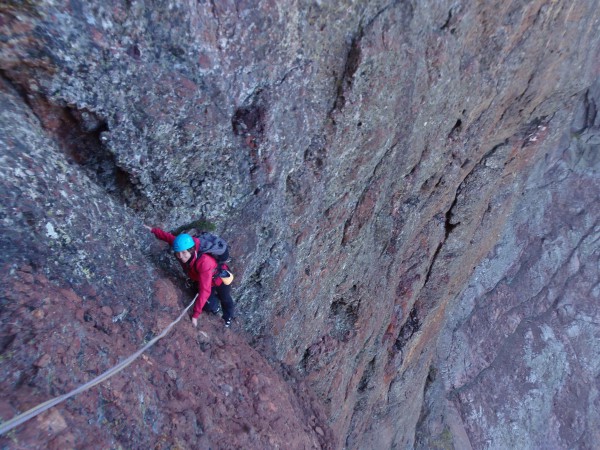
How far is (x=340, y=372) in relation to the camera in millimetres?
11359

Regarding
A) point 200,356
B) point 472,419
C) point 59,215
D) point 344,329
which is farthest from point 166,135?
point 472,419

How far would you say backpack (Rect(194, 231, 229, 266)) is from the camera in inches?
253

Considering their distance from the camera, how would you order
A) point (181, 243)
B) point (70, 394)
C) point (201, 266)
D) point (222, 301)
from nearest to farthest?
point (70, 394), point (181, 243), point (201, 266), point (222, 301)

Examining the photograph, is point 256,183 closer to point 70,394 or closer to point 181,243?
point 181,243

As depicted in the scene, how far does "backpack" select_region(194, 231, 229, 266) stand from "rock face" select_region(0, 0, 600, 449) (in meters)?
0.67

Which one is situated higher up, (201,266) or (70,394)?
(201,266)

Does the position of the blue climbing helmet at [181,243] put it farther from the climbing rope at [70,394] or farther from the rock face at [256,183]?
the climbing rope at [70,394]

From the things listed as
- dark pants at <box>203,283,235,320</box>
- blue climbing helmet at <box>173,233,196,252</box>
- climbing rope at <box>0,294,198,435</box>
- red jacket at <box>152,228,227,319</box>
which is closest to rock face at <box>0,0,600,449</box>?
climbing rope at <box>0,294,198,435</box>

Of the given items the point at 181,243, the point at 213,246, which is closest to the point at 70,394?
the point at 181,243

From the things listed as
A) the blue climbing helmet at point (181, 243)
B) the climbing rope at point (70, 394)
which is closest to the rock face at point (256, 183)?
the climbing rope at point (70, 394)

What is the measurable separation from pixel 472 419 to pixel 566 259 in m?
9.39

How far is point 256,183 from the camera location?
734 cm

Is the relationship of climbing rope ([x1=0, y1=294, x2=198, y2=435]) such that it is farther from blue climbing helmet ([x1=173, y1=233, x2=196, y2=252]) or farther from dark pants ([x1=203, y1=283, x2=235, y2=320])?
dark pants ([x1=203, y1=283, x2=235, y2=320])

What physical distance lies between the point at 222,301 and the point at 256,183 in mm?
1964
